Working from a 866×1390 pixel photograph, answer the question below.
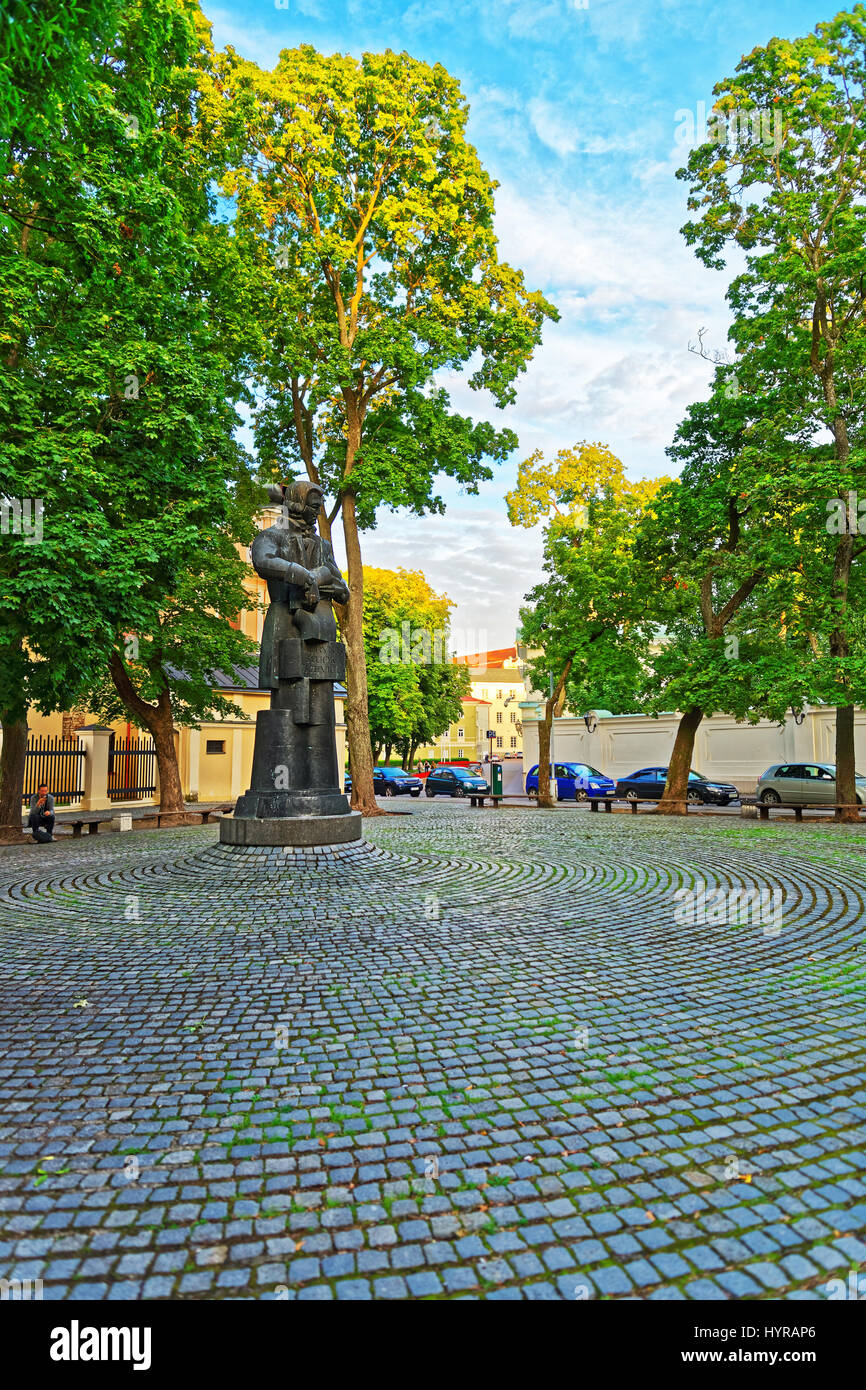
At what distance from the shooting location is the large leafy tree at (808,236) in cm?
1471

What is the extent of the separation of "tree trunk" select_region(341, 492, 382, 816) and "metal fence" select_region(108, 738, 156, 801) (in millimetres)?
11243

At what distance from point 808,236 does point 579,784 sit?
18.8 meters

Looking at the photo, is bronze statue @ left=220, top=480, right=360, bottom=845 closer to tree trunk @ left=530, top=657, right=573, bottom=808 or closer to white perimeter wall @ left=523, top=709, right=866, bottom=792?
tree trunk @ left=530, top=657, right=573, bottom=808

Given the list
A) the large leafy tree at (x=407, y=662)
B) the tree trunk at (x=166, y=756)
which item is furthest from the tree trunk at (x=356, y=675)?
the large leafy tree at (x=407, y=662)

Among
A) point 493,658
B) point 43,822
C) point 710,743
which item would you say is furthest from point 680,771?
point 493,658

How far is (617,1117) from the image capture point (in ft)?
10.3

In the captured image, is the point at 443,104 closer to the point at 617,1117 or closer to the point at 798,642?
the point at 798,642

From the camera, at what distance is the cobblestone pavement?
7.47ft

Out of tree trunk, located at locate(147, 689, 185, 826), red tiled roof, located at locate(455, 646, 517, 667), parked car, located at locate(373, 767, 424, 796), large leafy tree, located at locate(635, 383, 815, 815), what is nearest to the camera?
large leafy tree, located at locate(635, 383, 815, 815)

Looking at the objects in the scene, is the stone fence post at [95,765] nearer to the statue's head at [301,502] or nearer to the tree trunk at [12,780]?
the tree trunk at [12,780]

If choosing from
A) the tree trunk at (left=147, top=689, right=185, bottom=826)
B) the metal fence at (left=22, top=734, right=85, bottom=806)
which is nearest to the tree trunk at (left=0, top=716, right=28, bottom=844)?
the tree trunk at (left=147, top=689, right=185, bottom=826)

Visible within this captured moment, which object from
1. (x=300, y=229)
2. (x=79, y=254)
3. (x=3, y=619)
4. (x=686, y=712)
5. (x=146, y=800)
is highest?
(x=300, y=229)

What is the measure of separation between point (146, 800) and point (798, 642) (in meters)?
23.3
